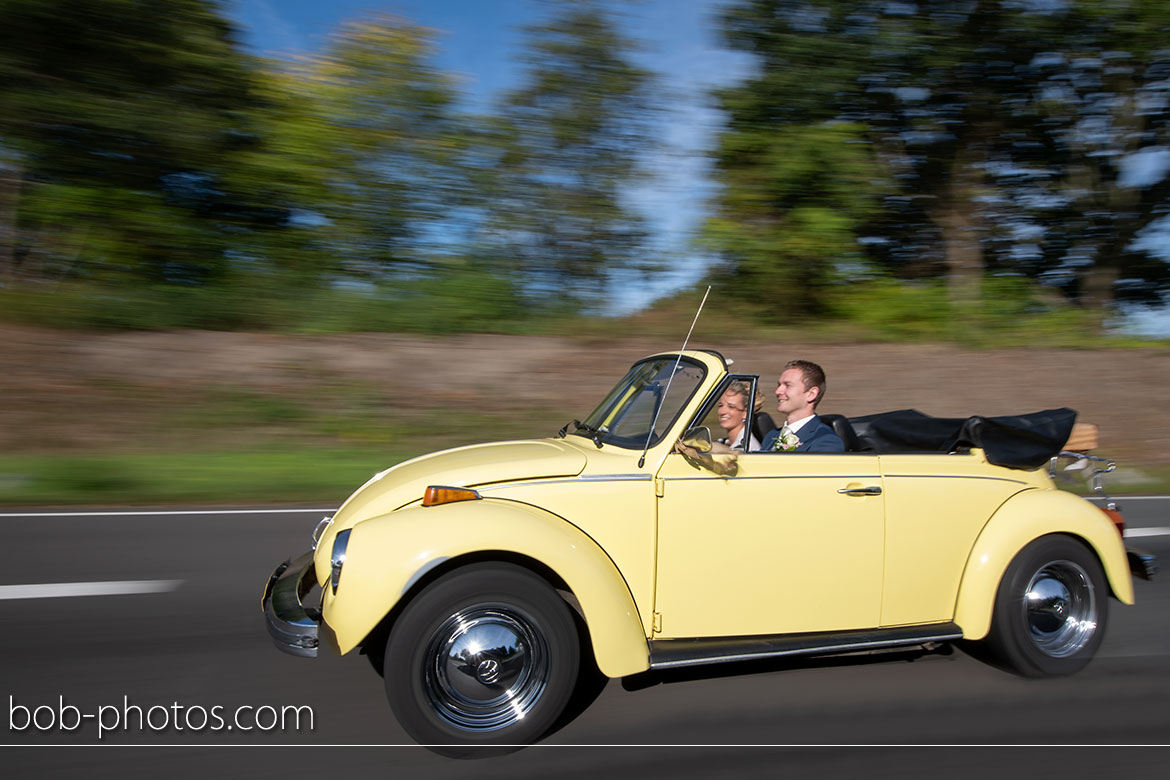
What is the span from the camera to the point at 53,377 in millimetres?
13461

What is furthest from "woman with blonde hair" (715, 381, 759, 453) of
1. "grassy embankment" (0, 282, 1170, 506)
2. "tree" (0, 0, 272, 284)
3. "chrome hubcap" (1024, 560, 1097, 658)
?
"tree" (0, 0, 272, 284)

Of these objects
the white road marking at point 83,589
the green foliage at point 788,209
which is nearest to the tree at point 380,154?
the green foliage at point 788,209

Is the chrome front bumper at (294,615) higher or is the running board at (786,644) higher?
the chrome front bumper at (294,615)

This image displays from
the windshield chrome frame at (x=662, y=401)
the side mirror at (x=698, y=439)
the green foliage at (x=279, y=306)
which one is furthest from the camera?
the green foliage at (x=279, y=306)

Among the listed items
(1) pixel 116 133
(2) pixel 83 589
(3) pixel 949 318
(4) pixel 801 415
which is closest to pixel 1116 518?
(4) pixel 801 415

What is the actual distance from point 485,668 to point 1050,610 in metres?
2.94

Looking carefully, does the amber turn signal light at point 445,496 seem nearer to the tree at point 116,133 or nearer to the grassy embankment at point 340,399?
the grassy embankment at point 340,399

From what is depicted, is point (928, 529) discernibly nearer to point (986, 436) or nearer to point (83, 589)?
point (986, 436)

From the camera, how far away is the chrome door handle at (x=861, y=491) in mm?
4254

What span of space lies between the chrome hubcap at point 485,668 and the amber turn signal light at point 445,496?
0.50m

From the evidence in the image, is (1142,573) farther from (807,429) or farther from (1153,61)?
(1153,61)

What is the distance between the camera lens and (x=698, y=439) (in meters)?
4.15

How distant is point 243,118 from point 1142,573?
16.7 meters

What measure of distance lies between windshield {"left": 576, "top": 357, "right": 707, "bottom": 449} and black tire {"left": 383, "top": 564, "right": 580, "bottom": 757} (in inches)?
36.0
